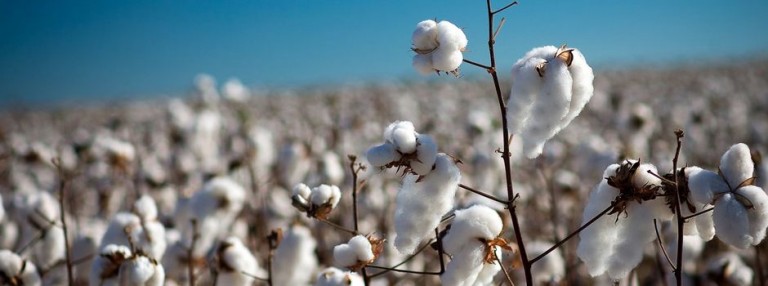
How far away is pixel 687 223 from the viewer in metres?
1.38

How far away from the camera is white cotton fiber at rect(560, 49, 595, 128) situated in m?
1.25

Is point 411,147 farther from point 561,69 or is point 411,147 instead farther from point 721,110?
point 721,110

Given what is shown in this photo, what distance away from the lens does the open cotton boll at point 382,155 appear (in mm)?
1217

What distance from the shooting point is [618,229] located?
135 cm

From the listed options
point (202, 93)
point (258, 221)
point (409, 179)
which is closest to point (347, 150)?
point (202, 93)

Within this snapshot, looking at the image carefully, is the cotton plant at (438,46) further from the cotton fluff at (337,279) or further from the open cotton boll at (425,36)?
the cotton fluff at (337,279)

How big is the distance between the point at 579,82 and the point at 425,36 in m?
0.32

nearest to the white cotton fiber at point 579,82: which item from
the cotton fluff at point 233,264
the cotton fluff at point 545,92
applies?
the cotton fluff at point 545,92

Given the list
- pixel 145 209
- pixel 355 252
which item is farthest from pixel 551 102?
pixel 145 209

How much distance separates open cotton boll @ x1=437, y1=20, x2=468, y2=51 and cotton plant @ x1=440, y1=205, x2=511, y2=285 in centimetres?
36

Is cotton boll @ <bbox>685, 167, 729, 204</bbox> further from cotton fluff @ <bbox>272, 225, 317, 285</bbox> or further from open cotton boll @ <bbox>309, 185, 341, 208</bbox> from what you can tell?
cotton fluff @ <bbox>272, 225, 317, 285</bbox>

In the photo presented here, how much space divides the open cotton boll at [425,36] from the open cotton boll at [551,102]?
0.76ft

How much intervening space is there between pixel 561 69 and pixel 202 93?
4.97 meters

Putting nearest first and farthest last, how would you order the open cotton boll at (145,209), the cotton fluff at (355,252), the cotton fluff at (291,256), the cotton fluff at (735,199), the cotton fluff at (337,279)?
the cotton fluff at (735,199), the cotton fluff at (355,252), the cotton fluff at (337,279), the cotton fluff at (291,256), the open cotton boll at (145,209)
